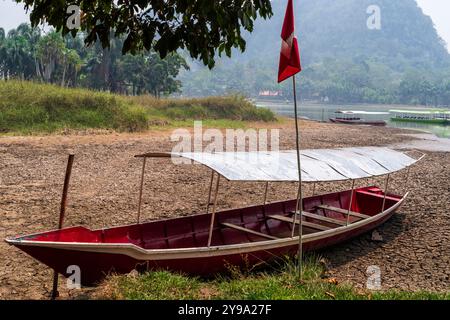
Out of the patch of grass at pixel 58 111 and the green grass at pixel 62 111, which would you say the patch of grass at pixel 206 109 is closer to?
the green grass at pixel 62 111

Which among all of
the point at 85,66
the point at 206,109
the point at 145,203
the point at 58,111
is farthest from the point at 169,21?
the point at 85,66

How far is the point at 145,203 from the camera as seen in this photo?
13.1 metres

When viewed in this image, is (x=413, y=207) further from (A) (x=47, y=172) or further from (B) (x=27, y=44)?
(B) (x=27, y=44)

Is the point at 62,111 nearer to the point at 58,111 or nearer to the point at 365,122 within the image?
the point at 58,111

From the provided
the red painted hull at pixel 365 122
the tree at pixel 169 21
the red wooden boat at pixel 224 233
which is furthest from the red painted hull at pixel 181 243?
the red painted hull at pixel 365 122

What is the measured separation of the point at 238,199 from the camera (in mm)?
14211

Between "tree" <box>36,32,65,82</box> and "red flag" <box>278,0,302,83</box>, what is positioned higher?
"tree" <box>36,32,65,82</box>

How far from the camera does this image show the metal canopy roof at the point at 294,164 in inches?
302

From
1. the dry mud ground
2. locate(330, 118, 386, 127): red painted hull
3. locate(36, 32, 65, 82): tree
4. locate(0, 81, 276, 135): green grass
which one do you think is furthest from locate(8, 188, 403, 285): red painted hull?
locate(36, 32, 65, 82): tree

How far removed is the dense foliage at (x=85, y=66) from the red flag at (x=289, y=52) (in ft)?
180

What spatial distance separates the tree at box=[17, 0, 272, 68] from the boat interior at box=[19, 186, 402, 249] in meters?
3.17

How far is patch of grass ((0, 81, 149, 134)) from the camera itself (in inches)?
1009

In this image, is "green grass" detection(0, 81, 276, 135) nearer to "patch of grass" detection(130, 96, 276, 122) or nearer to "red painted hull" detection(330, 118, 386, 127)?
"patch of grass" detection(130, 96, 276, 122)
